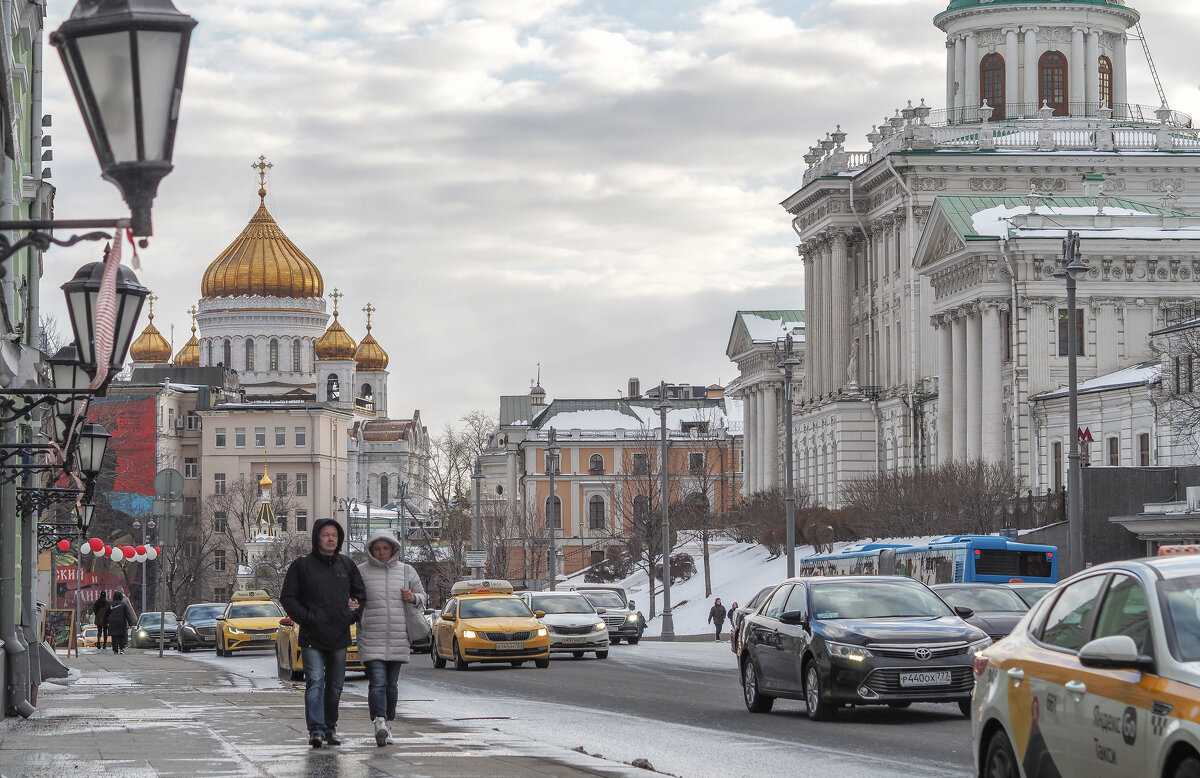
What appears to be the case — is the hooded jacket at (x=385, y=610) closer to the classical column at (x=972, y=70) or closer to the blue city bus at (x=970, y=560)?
the blue city bus at (x=970, y=560)

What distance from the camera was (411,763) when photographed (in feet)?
47.1

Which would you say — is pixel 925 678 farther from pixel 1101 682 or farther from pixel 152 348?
pixel 152 348

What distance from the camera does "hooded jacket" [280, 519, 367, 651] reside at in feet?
52.3

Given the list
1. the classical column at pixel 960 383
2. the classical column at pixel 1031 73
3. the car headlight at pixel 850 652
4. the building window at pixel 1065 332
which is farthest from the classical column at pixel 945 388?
the car headlight at pixel 850 652

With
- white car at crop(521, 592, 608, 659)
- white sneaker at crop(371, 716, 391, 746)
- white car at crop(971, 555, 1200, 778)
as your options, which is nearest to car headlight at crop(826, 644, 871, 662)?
white sneaker at crop(371, 716, 391, 746)

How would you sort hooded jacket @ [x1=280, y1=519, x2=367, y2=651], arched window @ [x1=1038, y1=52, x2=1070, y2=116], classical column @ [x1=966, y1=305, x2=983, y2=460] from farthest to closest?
arched window @ [x1=1038, y1=52, x2=1070, y2=116] < classical column @ [x1=966, y1=305, x2=983, y2=460] < hooded jacket @ [x1=280, y1=519, x2=367, y2=651]

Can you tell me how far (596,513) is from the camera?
478 feet

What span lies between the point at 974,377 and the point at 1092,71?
1001 inches

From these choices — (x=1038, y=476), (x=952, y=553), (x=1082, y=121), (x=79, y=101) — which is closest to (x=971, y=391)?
(x=1038, y=476)

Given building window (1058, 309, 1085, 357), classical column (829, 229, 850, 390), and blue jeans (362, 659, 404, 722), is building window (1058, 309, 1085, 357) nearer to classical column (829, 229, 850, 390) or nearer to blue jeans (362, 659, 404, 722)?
classical column (829, 229, 850, 390)

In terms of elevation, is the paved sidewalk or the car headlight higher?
the car headlight

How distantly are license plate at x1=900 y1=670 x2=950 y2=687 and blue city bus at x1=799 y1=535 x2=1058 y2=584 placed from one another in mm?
26946

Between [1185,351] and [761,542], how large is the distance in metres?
34.1

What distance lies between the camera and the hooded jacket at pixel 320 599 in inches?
628
